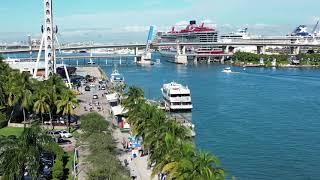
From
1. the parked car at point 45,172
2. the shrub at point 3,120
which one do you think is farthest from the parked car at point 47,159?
the shrub at point 3,120

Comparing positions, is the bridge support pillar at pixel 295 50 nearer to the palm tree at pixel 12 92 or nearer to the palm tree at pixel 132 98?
the palm tree at pixel 132 98

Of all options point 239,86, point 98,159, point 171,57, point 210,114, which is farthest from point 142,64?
point 98,159

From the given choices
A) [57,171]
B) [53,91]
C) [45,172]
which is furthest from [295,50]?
[45,172]

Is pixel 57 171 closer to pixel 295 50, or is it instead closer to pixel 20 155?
pixel 20 155

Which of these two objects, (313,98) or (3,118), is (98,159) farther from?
(313,98)

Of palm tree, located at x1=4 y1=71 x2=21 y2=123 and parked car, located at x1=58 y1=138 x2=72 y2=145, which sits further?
palm tree, located at x1=4 y1=71 x2=21 y2=123

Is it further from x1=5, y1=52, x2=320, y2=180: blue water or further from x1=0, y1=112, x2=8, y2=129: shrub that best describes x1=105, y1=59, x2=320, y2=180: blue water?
x1=0, y1=112, x2=8, y2=129: shrub

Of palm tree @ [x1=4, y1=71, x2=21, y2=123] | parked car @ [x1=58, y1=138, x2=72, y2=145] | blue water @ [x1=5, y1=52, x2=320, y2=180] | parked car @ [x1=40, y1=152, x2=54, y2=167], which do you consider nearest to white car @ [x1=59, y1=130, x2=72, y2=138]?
parked car @ [x1=58, y1=138, x2=72, y2=145]
